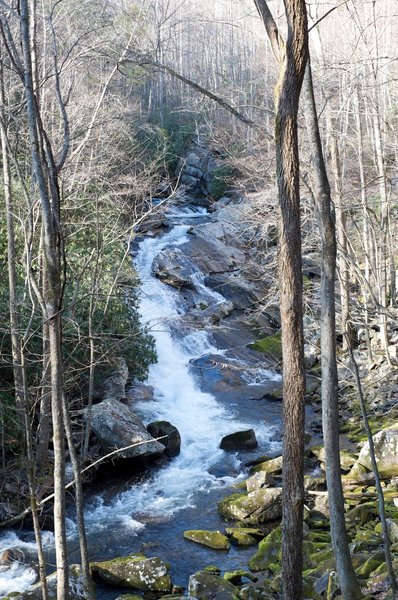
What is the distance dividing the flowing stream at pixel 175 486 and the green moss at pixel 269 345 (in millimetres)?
890

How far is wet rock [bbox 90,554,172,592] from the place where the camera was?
8414 millimetres

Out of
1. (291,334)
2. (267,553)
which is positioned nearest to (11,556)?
(267,553)

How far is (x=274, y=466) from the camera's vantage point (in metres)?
12.1

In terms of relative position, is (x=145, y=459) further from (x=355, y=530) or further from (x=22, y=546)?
(x=355, y=530)

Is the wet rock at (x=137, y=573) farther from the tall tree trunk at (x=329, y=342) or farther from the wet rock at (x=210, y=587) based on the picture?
the tall tree trunk at (x=329, y=342)

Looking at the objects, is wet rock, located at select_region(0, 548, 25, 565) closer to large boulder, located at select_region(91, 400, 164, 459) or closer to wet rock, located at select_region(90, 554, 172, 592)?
wet rock, located at select_region(90, 554, 172, 592)

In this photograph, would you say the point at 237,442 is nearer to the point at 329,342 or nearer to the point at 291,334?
the point at 329,342

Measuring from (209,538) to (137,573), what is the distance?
1.51 m

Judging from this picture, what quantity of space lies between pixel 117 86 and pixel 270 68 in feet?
34.8

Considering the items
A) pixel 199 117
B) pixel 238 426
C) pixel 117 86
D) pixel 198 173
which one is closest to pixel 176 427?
pixel 238 426

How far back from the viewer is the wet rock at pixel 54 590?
7.30m

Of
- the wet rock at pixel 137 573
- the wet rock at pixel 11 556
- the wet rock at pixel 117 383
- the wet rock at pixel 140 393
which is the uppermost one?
the wet rock at pixel 117 383

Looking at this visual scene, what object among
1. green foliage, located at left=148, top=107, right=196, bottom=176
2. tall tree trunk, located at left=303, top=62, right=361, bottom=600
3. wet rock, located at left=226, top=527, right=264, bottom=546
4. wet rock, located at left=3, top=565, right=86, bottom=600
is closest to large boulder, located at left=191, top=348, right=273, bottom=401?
wet rock, located at left=226, top=527, right=264, bottom=546

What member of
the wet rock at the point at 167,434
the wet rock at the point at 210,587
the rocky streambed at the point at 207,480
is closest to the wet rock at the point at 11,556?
the rocky streambed at the point at 207,480
